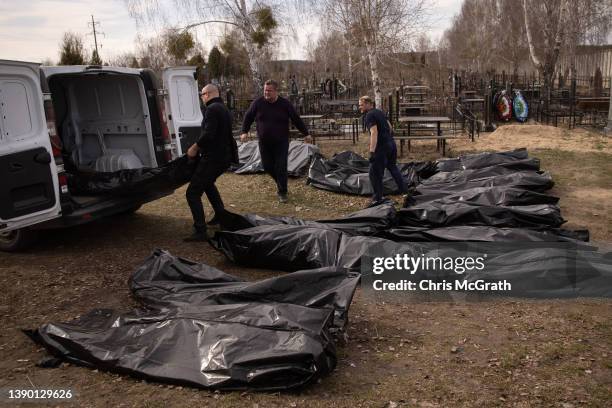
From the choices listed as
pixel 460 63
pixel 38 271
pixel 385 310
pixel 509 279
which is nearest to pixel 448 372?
pixel 385 310

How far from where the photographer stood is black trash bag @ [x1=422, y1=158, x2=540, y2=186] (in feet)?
25.7

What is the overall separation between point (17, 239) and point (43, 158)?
121 centimetres

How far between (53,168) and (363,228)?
10.2 ft

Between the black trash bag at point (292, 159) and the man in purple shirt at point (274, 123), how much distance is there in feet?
5.63

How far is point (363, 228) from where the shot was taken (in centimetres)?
544

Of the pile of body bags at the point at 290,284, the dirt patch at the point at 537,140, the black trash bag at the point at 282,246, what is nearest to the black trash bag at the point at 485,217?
the pile of body bags at the point at 290,284

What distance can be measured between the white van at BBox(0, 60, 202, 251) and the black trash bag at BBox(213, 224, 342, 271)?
1658 mm

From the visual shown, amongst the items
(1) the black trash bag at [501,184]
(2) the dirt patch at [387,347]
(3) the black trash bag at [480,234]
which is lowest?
(2) the dirt patch at [387,347]

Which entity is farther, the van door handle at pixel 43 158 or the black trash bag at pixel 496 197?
the black trash bag at pixel 496 197

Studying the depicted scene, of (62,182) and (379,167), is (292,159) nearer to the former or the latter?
(379,167)

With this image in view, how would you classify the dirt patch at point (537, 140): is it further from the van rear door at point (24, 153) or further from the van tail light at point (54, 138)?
the van rear door at point (24, 153)

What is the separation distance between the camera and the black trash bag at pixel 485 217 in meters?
5.48

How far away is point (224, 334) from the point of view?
10.3 feet

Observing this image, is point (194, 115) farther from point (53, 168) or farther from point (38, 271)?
point (38, 271)
